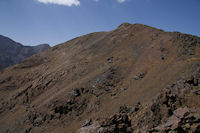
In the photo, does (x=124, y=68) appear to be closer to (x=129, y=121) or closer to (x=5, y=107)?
(x=129, y=121)

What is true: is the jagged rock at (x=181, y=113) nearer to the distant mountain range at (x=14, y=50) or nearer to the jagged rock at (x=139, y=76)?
the jagged rock at (x=139, y=76)

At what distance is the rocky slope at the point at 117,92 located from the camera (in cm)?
865

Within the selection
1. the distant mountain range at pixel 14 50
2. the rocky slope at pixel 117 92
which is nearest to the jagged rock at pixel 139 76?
the rocky slope at pixel 117 92

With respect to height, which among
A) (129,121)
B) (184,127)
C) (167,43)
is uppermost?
(167,43)

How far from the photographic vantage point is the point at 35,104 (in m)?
22.2

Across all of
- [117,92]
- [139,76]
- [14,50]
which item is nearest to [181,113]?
[117,92]

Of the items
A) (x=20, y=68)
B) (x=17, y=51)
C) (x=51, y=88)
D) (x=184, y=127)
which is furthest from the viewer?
(x=17, y=51)

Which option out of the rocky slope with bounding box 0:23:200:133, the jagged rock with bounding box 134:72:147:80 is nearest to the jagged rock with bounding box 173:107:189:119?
the rocky slope with bounding box 0:23:200:133

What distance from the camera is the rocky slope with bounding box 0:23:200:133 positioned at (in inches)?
340

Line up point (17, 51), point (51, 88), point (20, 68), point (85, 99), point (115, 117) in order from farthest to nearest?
point (17, 51), point (20, 68), point (51, 88), point (85, 99), point (115, 117)

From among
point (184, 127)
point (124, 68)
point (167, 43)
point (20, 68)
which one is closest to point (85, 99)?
point (124, 68)

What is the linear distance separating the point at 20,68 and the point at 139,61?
3427cm

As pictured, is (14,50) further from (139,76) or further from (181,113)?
(181,113)

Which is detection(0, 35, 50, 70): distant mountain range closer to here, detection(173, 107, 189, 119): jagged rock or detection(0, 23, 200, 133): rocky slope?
detection(0, 23, 200, 133): rocky slope
